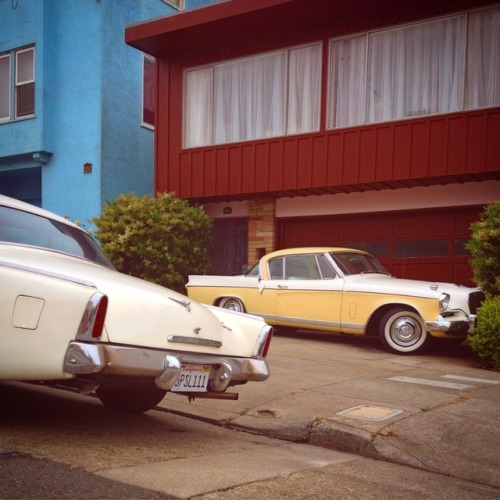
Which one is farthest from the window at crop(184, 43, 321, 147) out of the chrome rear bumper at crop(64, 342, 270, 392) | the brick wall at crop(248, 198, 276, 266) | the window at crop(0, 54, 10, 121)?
the chrome rear bumper at crop(64, 342, 270, 392)

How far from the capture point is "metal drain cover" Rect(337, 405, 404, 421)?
5.50 m

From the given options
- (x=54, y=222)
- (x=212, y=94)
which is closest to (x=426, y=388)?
(x=54, y=222)

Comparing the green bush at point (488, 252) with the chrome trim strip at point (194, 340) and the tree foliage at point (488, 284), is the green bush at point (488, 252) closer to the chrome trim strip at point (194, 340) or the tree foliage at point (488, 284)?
the tree foliage at point (488, 284)

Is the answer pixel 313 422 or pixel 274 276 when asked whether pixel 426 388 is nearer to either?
pixel 313 422

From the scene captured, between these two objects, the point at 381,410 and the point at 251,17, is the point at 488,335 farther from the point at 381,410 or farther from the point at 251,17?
the point at 251,17

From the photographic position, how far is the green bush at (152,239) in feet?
40.7

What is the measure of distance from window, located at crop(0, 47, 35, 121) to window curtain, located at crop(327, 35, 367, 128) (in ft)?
25.5

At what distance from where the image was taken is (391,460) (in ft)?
15.7

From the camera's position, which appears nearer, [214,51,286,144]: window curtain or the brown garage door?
the brown garage door

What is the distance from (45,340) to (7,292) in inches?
15.5

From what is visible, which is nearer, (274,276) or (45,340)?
(45,340)

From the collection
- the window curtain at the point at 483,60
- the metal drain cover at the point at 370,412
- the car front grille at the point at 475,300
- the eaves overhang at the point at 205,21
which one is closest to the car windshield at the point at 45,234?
the metal drain cover at the point at 370,412

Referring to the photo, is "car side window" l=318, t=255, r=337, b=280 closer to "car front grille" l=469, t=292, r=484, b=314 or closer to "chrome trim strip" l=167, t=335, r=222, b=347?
"car front grille" l=469, t=292, r=484, b=314

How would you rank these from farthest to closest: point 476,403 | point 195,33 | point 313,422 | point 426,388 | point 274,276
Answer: point 195,33 < point 274,276 < point 426,388 < point 476,403 < point 313,422
